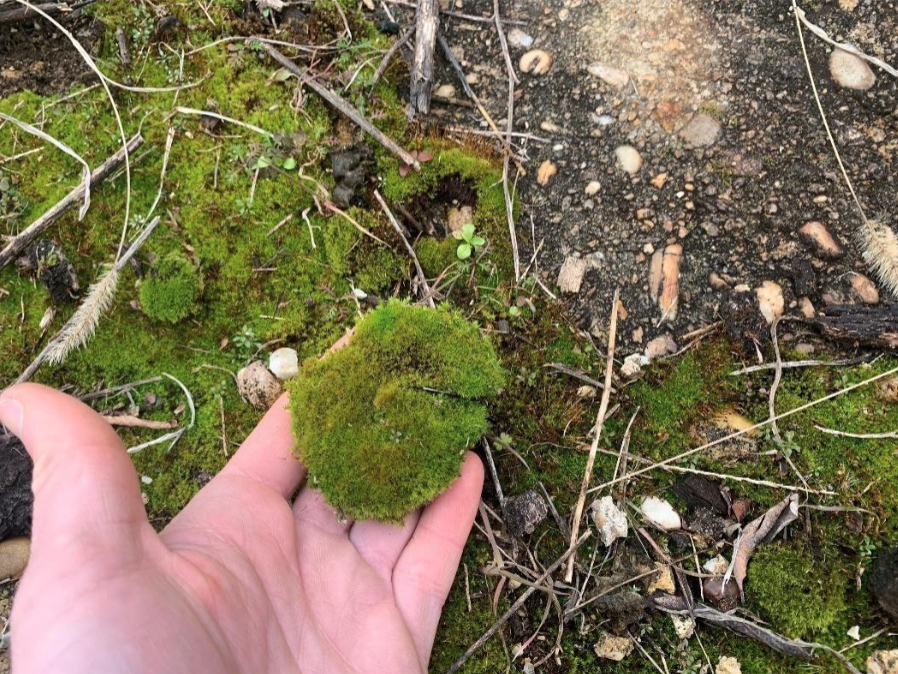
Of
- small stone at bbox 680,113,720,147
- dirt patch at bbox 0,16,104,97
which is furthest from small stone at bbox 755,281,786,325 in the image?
dirt patch at bbox 0,16,104,97

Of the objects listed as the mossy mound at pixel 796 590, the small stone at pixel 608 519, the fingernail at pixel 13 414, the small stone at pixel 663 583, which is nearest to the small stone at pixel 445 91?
the small stone at pixel 608 519

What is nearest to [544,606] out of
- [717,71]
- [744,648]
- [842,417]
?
[744,648]

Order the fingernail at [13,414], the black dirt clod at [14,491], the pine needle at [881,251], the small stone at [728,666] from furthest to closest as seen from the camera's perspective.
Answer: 1. the pine needle at [881,251]
2. the black dirt clod at [14,491]
3. the small stone at [728,666]
4. the fingernail at [13,414]

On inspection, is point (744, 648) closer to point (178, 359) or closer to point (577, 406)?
point (577, 406)

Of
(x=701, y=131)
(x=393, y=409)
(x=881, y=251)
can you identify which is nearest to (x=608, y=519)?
(x=393, y=409)

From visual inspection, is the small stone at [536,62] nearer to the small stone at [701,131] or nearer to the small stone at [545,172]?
the small stone at [545,172]

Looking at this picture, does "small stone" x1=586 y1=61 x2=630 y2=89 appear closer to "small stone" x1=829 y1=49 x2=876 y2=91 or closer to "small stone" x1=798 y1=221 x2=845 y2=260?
"small stone" x1=829 y1=49 x2=876 y2=91
